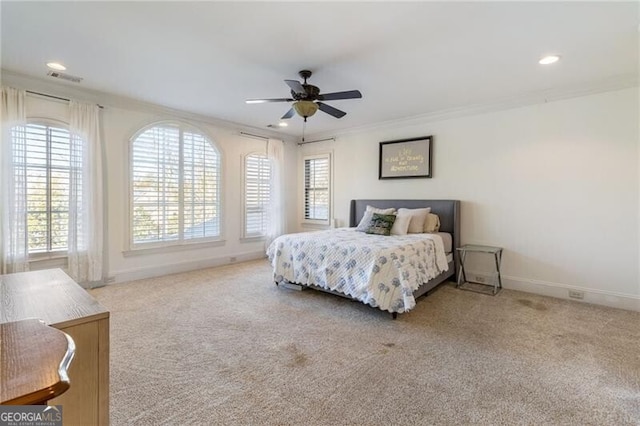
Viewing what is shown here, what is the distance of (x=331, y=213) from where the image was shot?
627 cm

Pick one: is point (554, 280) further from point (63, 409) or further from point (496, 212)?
point (63, 409)

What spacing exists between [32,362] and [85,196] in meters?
4.10

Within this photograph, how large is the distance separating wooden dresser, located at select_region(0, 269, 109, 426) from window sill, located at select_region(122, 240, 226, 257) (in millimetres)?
3491

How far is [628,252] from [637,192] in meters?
0.68

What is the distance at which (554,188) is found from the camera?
3873mm

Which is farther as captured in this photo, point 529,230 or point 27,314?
point 529,230

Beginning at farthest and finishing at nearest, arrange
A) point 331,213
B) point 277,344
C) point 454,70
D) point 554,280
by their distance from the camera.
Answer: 1. point 331,213
2. point 554,280
3. point 454,70
4. point 277,344

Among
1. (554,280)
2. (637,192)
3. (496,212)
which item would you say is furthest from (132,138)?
(637,192)

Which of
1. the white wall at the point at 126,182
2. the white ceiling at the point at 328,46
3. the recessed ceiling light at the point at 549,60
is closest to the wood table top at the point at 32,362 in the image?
the white ceiling at the point at 328,46

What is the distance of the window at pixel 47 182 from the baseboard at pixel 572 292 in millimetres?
5757

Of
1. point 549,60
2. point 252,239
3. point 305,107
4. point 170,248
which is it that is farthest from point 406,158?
point 170,248

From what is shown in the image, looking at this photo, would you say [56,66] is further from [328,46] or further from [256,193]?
[256,193]

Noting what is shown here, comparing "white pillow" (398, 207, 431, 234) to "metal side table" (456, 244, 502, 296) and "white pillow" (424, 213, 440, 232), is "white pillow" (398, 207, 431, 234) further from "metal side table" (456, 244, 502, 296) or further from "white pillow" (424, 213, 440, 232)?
"metal side table" (456, 244, 502, 296)

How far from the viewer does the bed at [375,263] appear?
312cm
